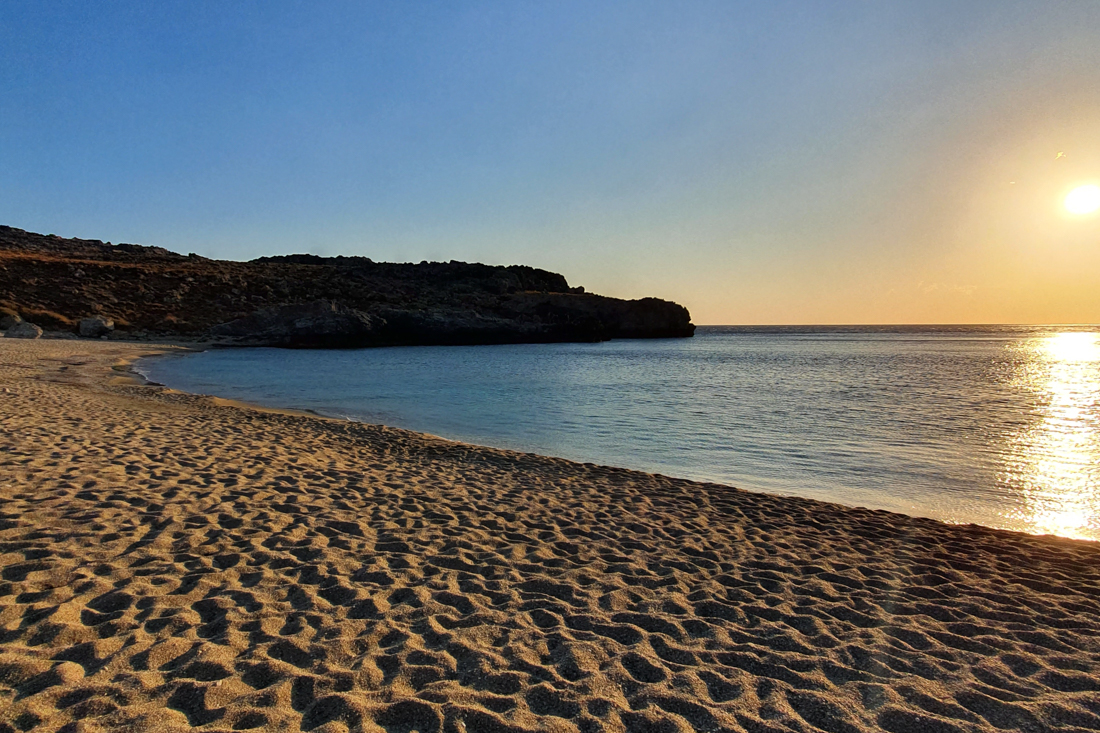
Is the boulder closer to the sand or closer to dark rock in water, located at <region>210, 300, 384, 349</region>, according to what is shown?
dark rock in water, located at <region>210, 300, 384, 349</region>

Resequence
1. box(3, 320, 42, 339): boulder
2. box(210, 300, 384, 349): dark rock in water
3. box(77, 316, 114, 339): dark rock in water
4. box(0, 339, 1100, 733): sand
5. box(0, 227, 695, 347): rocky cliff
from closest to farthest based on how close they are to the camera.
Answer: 1. box(0, 339, 1100, 733): sand
2. box(3, 320, 42, 339): boulder
3. box(77, 316, 114, 339): dark rock in water
4. box(0, 227, 695, 347): rocky cliff
5. box(210, 300, 384, 349): dark rock in water

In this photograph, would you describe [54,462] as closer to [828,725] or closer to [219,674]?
[219,674]

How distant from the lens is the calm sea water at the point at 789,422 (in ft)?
31.7

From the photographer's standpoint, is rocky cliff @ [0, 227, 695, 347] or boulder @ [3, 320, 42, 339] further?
rocky cliff @ [0, 227, 695, 347]

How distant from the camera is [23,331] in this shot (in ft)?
122

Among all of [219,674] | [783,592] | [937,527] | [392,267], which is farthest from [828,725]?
[392,267]

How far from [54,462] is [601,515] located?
7567mm

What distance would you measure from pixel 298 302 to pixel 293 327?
24.1 ft

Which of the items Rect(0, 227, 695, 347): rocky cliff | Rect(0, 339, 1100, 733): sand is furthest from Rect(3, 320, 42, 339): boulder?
Rect(0, 339, 1100, 733): sand

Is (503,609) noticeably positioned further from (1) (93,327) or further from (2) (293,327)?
(2) (293,327)

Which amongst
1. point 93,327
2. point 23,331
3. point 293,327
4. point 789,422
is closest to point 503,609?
point 789,422

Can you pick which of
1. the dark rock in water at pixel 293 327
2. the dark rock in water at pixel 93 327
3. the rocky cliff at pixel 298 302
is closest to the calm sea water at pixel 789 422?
the dark rock in water at pixel 93 327

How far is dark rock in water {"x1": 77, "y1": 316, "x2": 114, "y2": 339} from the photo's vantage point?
139 ft

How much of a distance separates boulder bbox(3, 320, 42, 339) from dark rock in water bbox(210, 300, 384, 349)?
12.9 m
